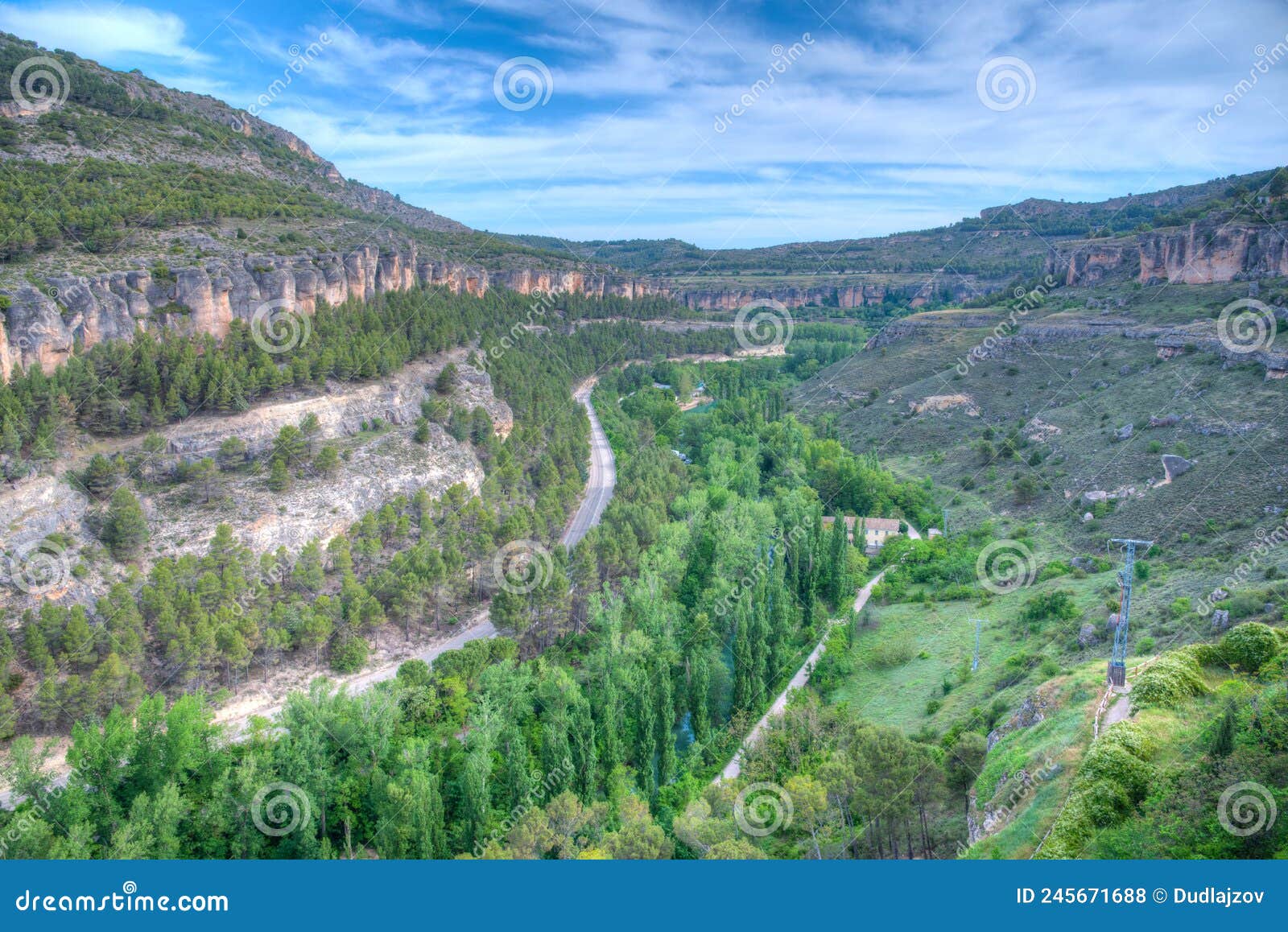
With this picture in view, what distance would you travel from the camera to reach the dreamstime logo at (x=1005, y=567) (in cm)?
4366

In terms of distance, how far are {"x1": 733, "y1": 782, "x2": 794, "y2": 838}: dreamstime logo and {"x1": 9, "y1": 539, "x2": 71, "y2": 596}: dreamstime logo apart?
96.5 feet

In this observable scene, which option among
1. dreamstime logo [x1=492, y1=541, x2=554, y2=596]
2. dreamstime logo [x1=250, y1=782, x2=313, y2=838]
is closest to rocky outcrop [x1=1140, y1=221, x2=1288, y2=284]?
dreamstime logo [x1=492, y1=541, x2=554, y2=596]

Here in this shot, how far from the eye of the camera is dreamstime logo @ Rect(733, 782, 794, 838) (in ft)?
78.1

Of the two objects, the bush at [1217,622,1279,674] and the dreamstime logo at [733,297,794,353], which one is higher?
the dreamstime logo at [733,297,794,353]

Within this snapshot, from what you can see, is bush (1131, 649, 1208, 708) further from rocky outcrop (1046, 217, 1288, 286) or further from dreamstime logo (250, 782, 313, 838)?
rocky outcrop (1046, 217, 1288, 286)

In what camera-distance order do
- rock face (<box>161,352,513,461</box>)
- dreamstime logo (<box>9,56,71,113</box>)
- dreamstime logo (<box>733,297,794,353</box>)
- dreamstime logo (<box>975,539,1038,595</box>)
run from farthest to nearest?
dreamstime logo (<box>733,297,794,353</box>)
dreamstime logo (<box>9,56,71,113</box>)
dreamstime logo (<box>975,539,1038,595</box>)
rock face (<box>161,352,513,461</box>)

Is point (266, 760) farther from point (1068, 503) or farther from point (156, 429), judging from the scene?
point (1068, 503)

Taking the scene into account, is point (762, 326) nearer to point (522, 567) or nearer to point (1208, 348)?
point (1208, 348)

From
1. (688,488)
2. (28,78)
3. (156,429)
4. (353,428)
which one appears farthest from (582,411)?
(28,78)

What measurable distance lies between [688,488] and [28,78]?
58.4 metres
